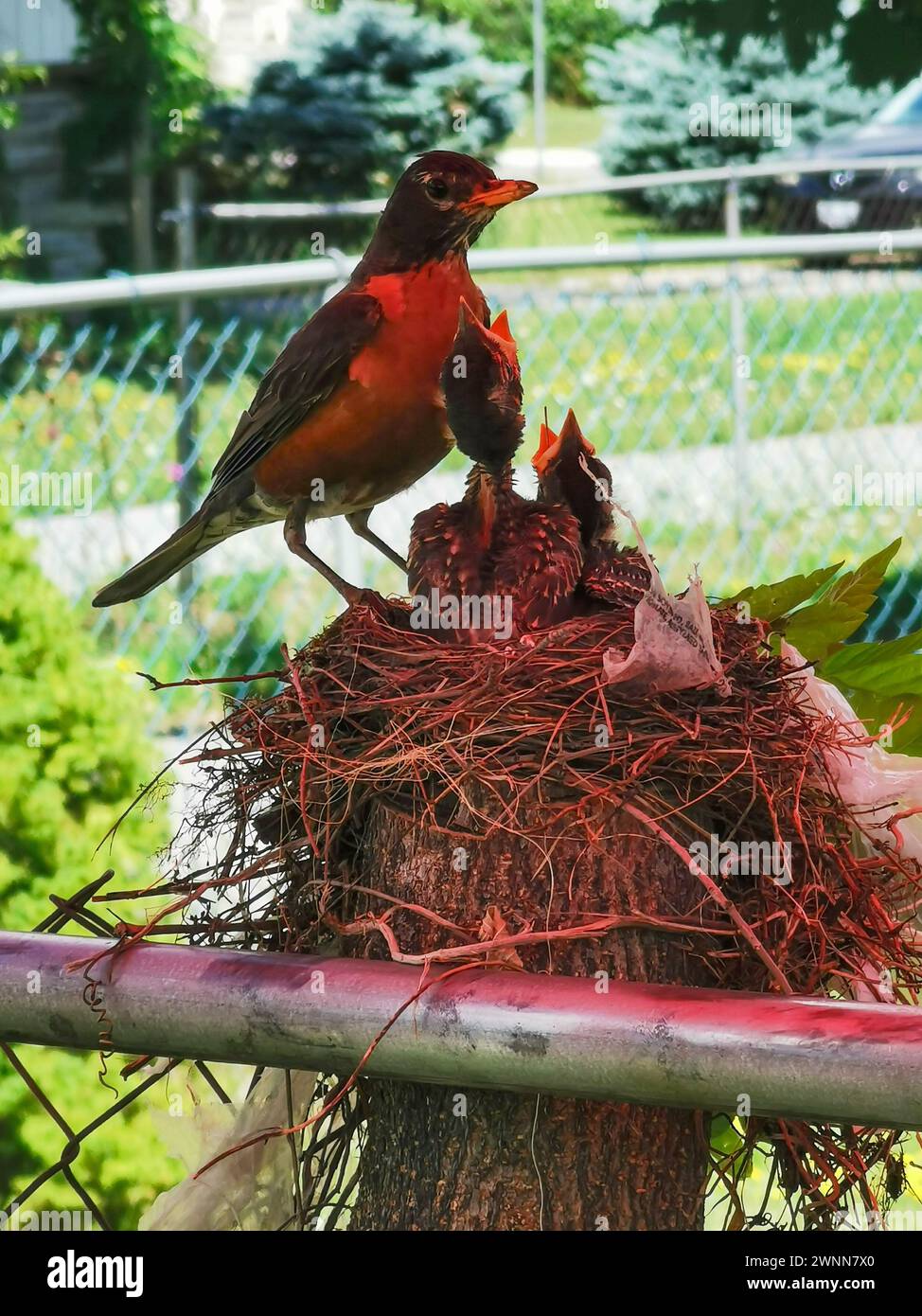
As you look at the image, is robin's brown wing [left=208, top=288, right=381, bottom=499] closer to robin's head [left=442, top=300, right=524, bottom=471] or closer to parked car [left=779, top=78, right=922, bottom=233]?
robin's head [left=442, top=300, right=524, bottom=471]

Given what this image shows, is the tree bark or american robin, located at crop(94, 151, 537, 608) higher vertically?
american robin, located at crop(94, 151, 537, 608)

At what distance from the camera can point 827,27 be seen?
5816 mm

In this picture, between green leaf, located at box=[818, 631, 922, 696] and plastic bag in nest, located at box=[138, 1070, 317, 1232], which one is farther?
green leaf, located at box=[818, 631, 922, 696]

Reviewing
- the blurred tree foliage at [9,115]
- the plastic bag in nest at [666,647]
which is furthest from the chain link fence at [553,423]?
the plastic bag in nest at [666,647]

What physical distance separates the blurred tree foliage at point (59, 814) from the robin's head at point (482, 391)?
1839mm

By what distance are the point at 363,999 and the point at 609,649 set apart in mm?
720

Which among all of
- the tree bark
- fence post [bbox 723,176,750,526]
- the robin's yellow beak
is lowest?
the tree bark

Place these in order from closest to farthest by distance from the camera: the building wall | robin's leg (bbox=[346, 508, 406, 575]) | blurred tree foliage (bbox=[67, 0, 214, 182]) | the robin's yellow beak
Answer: the robin's yellow beak → robin's leg (bbox=[346, 508, 406, 575]) → blurred tree foliage (bbox=[67, 0, 214, 182]) → the building wall

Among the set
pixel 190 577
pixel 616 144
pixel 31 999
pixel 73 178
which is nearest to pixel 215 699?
pixel 190 577

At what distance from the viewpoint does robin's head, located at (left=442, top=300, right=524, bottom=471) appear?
233 centimetres

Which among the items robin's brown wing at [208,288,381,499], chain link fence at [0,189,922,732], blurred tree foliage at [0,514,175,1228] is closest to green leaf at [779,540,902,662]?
robin's brown wing at [208,288,381,499]

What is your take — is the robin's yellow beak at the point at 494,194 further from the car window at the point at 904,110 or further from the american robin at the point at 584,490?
the car window at the point at 904,110

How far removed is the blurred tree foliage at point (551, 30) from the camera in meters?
23.3

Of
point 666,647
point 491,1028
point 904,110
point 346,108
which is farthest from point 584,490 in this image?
point 904,110
